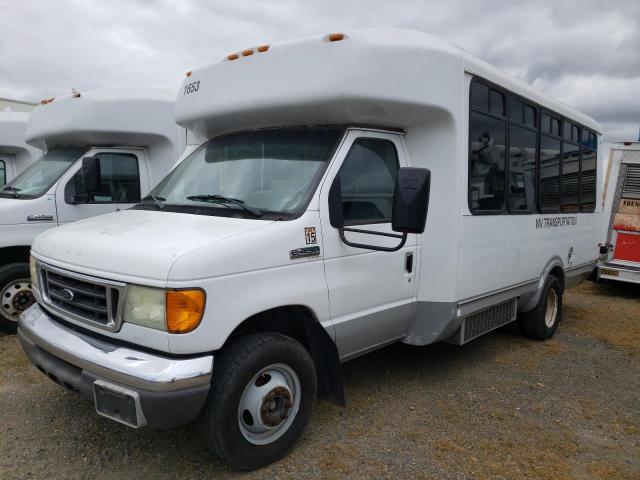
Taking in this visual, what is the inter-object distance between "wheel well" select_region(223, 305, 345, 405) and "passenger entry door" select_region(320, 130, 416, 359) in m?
0.12

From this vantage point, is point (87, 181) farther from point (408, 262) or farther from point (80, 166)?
point (408, 262)

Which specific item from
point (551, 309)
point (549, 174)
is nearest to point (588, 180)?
point (549, 174)

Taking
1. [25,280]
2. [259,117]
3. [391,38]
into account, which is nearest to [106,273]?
[259,117]

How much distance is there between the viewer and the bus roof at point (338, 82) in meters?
3.56

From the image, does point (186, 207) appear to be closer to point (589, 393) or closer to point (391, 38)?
point (391, 38)

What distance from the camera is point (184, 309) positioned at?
105 inches

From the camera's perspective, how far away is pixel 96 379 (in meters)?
2.79

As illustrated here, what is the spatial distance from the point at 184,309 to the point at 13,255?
4.08 metres

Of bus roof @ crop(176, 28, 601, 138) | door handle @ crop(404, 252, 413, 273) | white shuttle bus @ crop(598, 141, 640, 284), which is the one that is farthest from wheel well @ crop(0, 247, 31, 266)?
white shuttle bus @ crop(598, 141, 640, 284)

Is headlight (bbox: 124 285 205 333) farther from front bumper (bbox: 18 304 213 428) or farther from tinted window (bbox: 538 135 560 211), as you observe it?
tinted window (bbox: 538 135 560 211)

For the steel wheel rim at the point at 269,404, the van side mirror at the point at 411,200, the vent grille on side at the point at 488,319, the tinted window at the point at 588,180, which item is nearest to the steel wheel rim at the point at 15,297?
the steel wheel rim at the point at 269,404

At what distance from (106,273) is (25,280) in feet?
11.3

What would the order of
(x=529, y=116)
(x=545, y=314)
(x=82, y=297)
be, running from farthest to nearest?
(x=545, y=314) < (x=529, y=116) < (x=82, y=297)

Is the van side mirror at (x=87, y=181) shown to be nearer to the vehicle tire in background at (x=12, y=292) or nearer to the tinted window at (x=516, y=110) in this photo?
the vehicle tire in background at (x=12, y=292)
